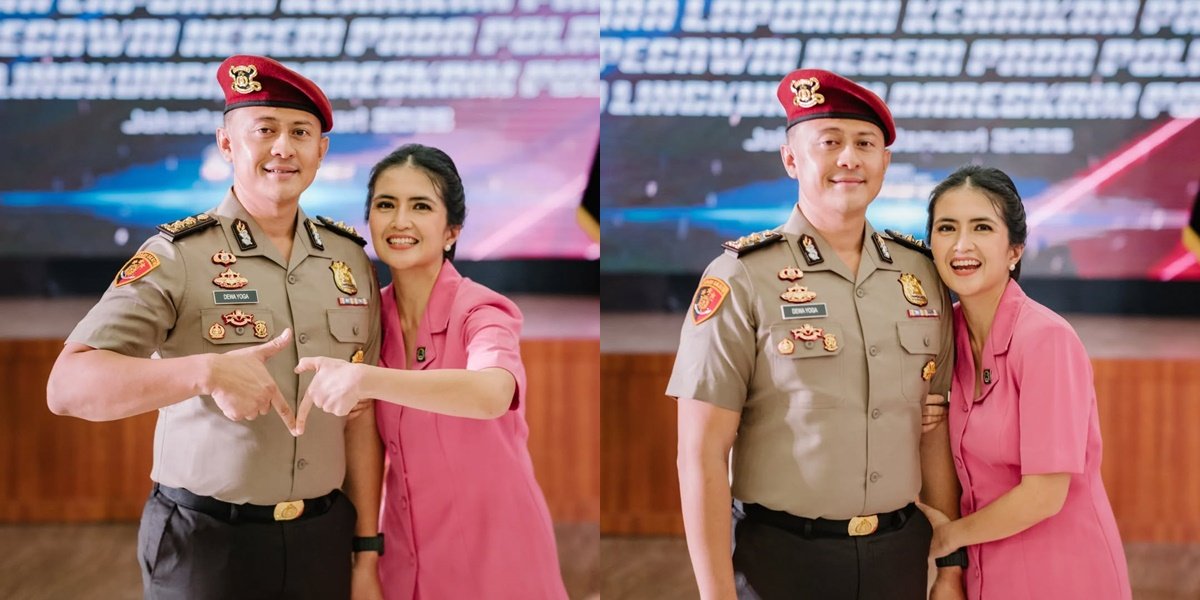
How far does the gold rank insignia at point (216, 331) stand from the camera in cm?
170

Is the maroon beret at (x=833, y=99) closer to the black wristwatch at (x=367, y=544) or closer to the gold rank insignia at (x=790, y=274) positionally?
the gold rank insignia at (x=790, y=274)

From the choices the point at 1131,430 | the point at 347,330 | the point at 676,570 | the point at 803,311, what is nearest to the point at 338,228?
the point at 347,330

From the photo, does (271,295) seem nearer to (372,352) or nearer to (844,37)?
(372,352)

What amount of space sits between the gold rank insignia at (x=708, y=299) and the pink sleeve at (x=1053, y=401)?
0.59m

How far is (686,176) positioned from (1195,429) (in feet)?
7.43

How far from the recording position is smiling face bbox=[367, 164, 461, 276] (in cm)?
189

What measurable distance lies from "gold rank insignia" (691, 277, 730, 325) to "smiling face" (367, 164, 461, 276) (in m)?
0.57

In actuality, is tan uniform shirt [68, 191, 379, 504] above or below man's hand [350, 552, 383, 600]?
above

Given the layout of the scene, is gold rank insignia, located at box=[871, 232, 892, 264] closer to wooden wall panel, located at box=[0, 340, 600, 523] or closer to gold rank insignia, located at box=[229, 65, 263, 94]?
gold rank insignia, located at box=[229, 65, 263, 94]

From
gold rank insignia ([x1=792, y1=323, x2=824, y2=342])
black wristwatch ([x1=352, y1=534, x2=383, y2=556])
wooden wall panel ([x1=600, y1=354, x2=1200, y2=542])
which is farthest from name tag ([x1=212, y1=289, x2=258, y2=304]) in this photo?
wooden wall panel ([x1=600, y1=354, x2=1200, y2=542])

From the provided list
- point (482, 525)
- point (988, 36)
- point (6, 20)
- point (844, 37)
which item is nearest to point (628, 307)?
point (844, 37)

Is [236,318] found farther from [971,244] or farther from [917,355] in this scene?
[971,244]

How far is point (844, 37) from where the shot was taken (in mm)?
3760

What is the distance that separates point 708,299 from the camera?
1780mm
